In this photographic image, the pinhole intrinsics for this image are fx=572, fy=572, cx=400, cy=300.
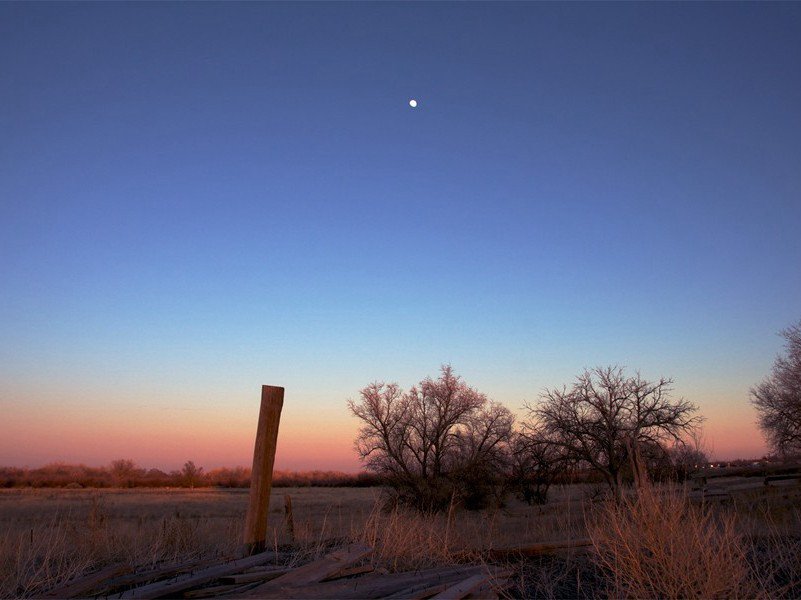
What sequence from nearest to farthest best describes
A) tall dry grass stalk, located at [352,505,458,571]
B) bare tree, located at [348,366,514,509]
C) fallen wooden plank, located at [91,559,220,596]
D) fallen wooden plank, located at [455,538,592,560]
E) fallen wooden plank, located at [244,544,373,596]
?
1. fallen wooden plank, located at [244,544,373,596]
2. fallen wooden plank, located at [91,559,220,596]
3. tall dry grass stalk, located at [352,505,458,571]
4. fallen wooden plank, located at [455,538,592,560]
5. bare tree, located at [348,366,514,509]

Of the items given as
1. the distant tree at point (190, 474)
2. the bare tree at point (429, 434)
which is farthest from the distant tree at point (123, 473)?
the bare tree at point (429, 434)

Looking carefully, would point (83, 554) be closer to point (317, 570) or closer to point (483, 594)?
point (317, 570)

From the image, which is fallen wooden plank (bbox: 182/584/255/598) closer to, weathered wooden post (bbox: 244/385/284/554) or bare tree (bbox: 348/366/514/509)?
weathered wooden post (bbox: 244/385/284/554)

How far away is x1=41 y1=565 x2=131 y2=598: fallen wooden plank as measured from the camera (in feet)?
16.1

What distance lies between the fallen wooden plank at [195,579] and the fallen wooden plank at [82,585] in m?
0.41

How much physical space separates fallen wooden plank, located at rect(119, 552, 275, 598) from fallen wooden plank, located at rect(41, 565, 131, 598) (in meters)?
0.41

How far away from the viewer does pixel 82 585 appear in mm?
5078

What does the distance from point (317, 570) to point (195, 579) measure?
1.10 metres

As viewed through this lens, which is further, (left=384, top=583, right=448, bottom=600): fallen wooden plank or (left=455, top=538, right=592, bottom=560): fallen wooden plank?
(left=455, top=538, right=592, bottom=560): fallen wooden plank

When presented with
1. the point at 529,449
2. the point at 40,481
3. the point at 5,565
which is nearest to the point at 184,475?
the point at 40,481

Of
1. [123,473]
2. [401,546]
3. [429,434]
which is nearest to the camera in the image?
[401,546]

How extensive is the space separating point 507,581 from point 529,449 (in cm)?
1005

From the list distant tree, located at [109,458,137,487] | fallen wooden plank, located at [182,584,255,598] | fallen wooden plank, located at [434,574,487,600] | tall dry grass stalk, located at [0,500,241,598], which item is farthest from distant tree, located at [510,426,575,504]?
distant tree, located at [109,458,137,487]

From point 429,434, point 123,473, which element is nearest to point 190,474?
point 123,473
